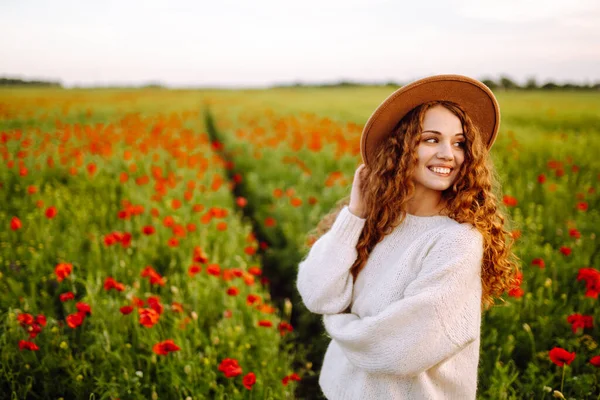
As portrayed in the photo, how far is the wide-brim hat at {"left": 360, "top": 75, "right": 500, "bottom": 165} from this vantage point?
154cm

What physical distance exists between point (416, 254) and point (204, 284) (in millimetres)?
2056

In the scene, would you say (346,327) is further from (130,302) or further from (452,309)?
(130,302)

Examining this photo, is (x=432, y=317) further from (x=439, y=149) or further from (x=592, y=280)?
(x=592, y=280)

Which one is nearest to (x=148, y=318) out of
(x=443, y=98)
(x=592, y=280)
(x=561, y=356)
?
(x=443, y=98)

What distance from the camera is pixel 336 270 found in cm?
163

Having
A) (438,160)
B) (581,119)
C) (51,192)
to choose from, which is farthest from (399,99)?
(581,119)

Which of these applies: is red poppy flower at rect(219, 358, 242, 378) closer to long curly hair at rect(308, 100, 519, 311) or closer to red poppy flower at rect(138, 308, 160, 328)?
red poppy flower at rect(138, 308, 160, 328)

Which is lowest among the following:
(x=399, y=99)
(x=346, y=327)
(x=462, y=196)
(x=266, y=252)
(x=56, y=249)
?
(x=266, y=252)

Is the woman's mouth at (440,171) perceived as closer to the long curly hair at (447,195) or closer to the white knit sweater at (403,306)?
the long curly hair at (447,195)

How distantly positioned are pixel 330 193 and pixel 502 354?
297 centimetres

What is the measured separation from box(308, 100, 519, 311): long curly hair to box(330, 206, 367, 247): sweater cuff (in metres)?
0.07

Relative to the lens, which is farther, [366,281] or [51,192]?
[51,192]

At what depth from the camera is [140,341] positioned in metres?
2.44

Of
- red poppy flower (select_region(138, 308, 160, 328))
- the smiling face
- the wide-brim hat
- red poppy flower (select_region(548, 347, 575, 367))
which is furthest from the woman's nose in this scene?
red poppy flower (select_region(138, 308, 160, 328))
